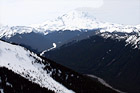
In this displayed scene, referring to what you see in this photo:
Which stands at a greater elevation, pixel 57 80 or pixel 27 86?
pixel 27 86

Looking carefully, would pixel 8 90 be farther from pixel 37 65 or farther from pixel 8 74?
pixel 37 65

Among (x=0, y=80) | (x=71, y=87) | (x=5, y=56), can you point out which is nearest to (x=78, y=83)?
(x=71, y=87)

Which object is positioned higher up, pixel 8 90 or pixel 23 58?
pixel 8 90

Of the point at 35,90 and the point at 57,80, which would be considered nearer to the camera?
the point at 35,90

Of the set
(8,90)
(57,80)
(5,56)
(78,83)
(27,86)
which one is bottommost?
(78,83)

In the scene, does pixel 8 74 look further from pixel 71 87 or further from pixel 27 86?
pixel 71 87

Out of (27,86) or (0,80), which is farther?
(27,86)

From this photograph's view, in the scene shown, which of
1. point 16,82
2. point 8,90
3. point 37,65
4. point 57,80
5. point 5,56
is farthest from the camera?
point 37,65

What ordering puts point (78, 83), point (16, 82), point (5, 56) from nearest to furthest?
point (16, 82) → point (5, 56) → point (78, 83)

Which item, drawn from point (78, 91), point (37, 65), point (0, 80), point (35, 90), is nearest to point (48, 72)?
point (37, 65)
